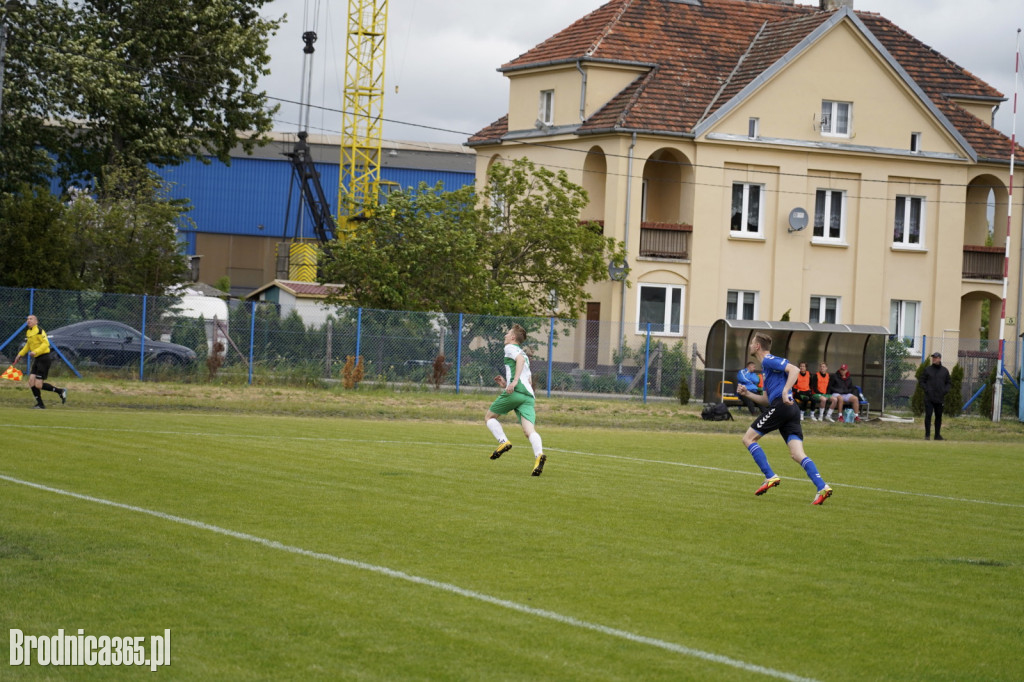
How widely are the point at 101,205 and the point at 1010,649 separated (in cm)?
3706

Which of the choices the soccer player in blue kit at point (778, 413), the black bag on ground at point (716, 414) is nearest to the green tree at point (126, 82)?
the black bag on ground at point (716, 414)

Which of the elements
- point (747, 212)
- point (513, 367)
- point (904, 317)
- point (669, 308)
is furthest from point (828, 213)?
point (513, 367)

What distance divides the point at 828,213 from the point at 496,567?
129 ft

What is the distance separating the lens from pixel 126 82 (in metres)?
43.8

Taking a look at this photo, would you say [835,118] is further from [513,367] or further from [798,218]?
[513,367]

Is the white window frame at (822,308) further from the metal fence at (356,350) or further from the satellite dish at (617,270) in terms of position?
the satellite dish at (617,270)

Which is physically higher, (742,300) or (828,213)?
(828,213)

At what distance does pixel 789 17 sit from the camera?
50594mm

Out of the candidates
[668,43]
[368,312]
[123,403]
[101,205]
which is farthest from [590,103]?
[123,403]

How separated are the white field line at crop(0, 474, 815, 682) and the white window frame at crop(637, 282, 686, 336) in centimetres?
3339

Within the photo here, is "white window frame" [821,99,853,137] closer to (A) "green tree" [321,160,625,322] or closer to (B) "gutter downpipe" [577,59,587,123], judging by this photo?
(B) "gutter downpipe" [577,59,587,123]

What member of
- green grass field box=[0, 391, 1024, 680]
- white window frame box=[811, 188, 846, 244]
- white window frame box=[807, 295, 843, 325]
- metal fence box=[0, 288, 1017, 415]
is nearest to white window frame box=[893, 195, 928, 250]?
white window frame box=[811, 188, 846, 244]

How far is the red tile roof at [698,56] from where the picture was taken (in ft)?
147

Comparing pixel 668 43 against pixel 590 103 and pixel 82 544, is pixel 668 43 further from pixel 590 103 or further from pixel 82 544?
pixel 82 544
